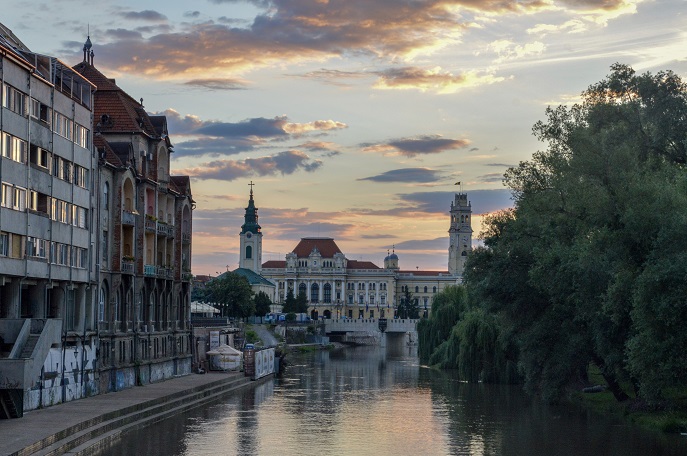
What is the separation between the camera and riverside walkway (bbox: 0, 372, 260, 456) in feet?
121

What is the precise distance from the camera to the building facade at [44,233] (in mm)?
44281

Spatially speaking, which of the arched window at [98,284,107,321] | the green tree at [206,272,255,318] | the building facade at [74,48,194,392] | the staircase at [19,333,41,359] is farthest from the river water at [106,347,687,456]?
the green tree at [206,272,255,318]

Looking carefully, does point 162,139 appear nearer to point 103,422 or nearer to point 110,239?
point 110,239

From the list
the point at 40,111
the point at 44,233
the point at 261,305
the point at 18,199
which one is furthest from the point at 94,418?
the point at 261,305

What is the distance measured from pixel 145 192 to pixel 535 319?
2523 centimetres

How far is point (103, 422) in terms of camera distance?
4450cm

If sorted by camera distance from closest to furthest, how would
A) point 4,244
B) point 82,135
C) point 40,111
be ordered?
point 4,244
point 40,111
point 82,135

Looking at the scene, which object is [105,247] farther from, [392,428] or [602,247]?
[602,247]

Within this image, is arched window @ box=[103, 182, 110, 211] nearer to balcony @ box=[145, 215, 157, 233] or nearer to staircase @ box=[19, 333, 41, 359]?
balcony @ box=[145, 215, 157, 233]

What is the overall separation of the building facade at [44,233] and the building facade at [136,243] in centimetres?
307

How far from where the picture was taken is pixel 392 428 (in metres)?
50.5

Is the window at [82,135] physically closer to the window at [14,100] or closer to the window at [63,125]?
the window at [63,125]

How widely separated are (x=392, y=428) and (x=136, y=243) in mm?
22511

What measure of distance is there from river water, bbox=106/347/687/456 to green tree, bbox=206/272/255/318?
236 ft
